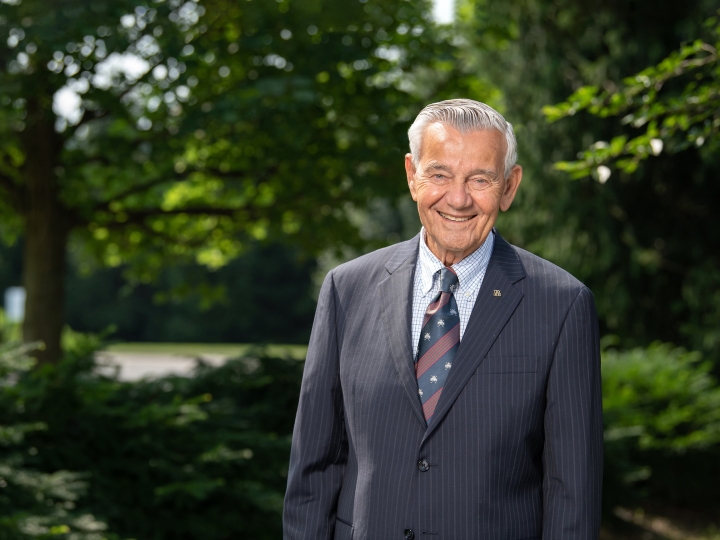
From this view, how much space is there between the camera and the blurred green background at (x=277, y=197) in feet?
15.5

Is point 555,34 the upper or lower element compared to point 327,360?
upper

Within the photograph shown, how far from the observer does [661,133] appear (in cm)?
372

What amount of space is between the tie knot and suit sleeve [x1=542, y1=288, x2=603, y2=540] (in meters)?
0.28

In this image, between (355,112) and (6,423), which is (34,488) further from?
(355,112)

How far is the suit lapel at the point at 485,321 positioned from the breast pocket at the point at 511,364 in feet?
0.08

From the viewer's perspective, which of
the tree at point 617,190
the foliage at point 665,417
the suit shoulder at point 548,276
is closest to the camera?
the suit shoulder at point 548,276

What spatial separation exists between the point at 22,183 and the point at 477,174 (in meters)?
6.71

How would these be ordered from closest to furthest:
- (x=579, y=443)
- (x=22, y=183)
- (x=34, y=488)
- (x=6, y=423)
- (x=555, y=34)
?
1. (x=579, y=443)
2. (x=34, y=488)
3. (x=6, y=423)
4. (x=22, y=183)
5. (x=555, y=34)

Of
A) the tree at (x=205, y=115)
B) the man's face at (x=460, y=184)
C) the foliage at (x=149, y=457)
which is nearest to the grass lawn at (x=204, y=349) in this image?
the foliage at (x=149, y=457)

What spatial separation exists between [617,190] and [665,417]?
3.01 m

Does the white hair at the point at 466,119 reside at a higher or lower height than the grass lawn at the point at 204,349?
higher

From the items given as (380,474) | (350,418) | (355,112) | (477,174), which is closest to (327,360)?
(350,418)

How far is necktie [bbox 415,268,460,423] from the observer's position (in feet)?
6.33

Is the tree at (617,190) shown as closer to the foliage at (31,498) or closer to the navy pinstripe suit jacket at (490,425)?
the foliage at (31,498)
